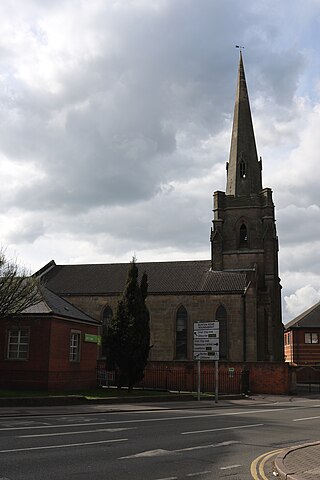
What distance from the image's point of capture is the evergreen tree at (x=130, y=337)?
29.0 meters

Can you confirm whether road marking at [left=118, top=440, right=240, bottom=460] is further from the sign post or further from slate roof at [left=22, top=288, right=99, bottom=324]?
slate roof at [left=22, top=288, right=99, bottom=324]

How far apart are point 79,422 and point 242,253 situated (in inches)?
1523

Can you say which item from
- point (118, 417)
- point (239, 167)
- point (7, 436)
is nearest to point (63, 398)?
point (118, 417)

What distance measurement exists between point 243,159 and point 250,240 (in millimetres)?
9865

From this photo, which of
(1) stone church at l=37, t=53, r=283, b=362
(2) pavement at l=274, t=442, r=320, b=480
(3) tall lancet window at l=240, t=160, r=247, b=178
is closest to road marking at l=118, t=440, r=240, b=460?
(2) pavement at l=274, t=442, r=320, b=480

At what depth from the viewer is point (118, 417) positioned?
59.8 ft

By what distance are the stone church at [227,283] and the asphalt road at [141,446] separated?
2841 cm

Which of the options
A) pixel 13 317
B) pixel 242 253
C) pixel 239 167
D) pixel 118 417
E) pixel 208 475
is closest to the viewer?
pixel 208 475

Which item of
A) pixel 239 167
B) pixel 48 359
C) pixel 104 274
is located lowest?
pixel 48 359

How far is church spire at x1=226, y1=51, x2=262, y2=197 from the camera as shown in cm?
5656

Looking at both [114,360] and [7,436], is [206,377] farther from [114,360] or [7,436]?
[7,436]

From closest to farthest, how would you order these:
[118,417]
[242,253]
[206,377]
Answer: [118,417] < [206,377] < [242,253]

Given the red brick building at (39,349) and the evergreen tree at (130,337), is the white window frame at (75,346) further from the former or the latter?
the evergreen tree at (130,337)

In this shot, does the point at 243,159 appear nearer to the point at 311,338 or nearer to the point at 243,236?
the point at 243,236
